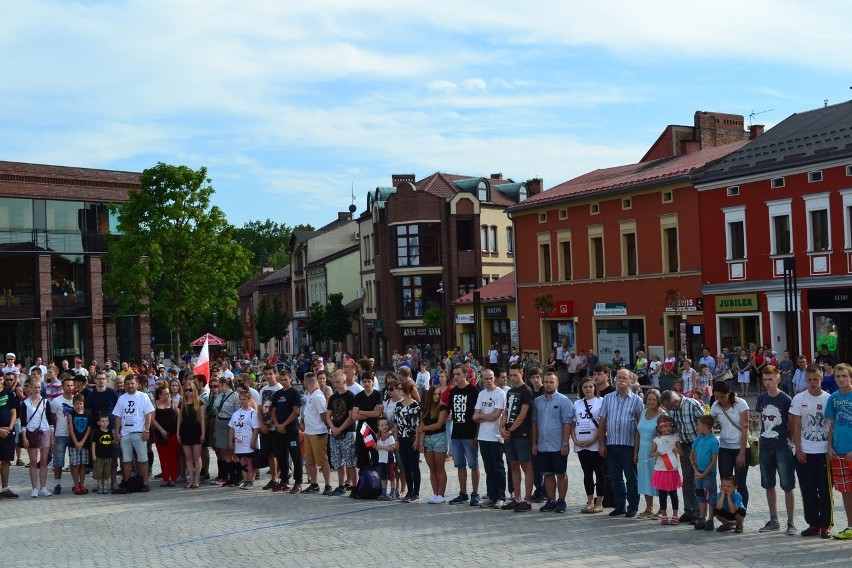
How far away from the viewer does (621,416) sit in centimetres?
1263

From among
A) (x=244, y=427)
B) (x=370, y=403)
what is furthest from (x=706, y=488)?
(x=244, y=427)

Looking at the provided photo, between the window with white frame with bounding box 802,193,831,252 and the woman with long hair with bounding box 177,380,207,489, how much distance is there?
24636 mm

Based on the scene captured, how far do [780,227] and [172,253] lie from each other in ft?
80.2

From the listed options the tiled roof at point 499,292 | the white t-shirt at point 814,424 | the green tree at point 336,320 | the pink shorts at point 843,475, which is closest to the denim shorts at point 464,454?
the white t-shirt at point 814,424

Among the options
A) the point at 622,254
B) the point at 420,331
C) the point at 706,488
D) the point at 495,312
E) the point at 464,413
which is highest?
the point at 622,254

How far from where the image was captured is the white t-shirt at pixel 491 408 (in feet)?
44.7

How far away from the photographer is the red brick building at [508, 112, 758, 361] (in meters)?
40.7

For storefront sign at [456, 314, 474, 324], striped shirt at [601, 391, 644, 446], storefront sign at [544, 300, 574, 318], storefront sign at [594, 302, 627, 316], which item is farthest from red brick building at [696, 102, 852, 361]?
striped shirt at [601, 391, 644, 446]

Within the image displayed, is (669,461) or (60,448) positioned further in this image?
(60,448)

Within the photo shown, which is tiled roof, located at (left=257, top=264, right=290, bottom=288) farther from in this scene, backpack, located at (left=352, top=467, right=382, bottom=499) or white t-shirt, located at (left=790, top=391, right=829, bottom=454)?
white t-shirt, located at (left=790, top=391, right=829, bottom=454)

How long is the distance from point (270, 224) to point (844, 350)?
4699 inches

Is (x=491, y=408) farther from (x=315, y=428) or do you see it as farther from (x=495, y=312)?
(x=495, y=312)

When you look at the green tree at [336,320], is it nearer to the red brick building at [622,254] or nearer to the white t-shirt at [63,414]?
the red brick building at [622,254]

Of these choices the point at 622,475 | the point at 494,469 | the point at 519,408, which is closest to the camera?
the point at 622,475
